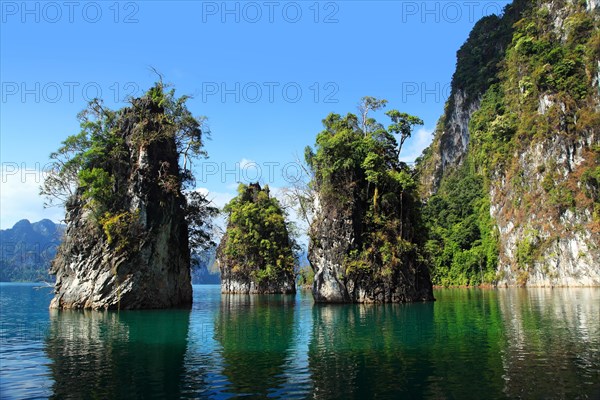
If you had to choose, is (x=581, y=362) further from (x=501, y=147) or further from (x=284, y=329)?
(x=501, y=147)

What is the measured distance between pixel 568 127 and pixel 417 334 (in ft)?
210

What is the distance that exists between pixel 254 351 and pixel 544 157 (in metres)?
70.5

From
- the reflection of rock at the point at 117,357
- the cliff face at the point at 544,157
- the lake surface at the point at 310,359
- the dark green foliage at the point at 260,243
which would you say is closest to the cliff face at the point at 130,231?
the reflection of rock at the point at 117,357

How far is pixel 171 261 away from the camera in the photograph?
Result: 41.5 metres

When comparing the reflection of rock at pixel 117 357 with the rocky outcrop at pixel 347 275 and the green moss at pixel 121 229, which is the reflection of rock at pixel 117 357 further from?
the rocky outcrop at pixel 347 275

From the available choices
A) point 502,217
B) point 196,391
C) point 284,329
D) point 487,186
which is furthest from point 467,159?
point 196,391

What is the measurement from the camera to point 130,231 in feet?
123

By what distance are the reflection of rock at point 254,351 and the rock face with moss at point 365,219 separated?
12076mm

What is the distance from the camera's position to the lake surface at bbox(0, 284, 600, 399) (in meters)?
11.8

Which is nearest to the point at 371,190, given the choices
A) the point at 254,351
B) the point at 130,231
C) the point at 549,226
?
the point at 130,231

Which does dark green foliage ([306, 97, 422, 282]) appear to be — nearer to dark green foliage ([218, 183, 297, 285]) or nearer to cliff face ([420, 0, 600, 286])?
dark green foliage ([218, 183, 297, 285])

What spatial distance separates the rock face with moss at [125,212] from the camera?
122ft

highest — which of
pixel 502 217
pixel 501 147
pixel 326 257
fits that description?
pixel 501 147

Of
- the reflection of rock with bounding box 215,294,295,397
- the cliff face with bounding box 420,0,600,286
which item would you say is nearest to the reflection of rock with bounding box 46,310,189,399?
the reflection of rock with bounding box 215,294,295,397
